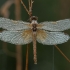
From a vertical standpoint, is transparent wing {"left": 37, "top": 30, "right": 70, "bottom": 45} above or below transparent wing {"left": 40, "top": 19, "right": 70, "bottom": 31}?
below

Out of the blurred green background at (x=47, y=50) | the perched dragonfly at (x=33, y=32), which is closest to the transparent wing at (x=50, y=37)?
the perched dragonfly at (x=33, y=32)

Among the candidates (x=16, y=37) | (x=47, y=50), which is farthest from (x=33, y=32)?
(x=47, y=50)

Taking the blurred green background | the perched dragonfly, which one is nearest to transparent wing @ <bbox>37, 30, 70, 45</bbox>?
the perched dragonfly

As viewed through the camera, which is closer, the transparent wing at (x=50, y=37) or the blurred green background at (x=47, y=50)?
the transparent wing at (x=50, y=37)

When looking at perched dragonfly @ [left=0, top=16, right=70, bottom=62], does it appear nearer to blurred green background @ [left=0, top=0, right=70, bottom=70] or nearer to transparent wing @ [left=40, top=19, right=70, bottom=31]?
transparent wing @ [left=40, top=19, right=70, bottom=31]

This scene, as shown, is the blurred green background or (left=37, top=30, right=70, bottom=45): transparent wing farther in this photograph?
the blurred green background

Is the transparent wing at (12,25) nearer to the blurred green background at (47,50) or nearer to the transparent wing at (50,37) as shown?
the transparent wing at (50,37)
